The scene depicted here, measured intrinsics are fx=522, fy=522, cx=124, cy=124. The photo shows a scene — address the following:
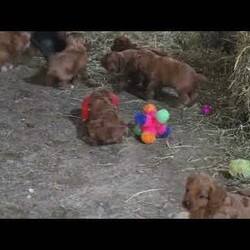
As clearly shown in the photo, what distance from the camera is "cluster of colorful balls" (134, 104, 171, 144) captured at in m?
3.99

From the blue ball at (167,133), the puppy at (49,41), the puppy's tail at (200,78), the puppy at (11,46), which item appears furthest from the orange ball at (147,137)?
the puppy at (11,46)

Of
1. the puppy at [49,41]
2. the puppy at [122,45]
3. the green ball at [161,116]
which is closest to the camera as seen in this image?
the green ball at [161,116]

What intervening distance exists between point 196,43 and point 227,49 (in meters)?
0.51

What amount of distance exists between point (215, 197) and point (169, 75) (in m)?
1.87

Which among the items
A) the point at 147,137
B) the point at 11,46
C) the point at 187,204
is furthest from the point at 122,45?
the point at 187,204

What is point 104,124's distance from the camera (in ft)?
12.8

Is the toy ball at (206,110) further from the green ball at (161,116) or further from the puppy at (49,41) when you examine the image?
the puppy at (49,41)

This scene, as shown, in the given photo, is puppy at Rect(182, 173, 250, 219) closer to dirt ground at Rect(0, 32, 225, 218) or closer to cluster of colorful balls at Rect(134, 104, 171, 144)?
dirt ground at Rect(0, 32, 225, 218)

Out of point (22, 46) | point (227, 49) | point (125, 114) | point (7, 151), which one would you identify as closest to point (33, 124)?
point (7, 151)

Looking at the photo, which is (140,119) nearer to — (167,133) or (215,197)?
(167,133)

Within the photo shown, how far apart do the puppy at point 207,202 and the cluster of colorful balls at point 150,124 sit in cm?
107

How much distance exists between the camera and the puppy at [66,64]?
4.81 metres
